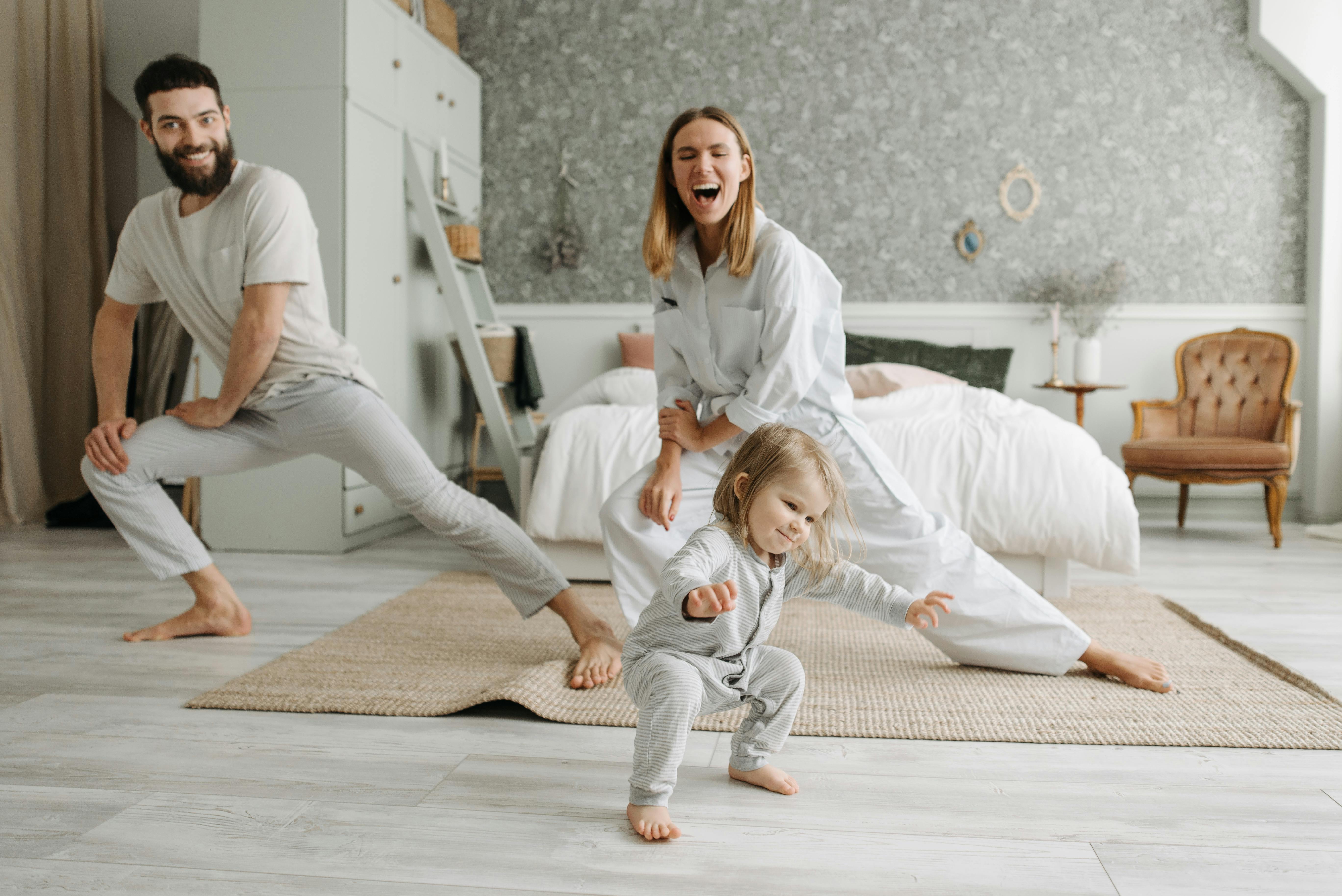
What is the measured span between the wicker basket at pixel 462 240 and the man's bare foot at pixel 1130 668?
3.19 m

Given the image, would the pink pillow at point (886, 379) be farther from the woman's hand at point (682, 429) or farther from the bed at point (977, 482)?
the woman's hand at point (682, 429)

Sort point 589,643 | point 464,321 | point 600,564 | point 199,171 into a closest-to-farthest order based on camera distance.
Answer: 1. point 589,643
2. point 199,171
3. point 600,564
4. point 464,321

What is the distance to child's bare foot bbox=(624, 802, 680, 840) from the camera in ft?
4.07

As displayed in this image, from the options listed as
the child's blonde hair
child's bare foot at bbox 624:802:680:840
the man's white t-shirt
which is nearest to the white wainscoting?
the man's white t-shirt

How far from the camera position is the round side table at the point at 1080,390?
4.46 meters

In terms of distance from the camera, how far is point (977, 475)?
109 inches

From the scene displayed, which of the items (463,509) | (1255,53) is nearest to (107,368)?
(463,509)

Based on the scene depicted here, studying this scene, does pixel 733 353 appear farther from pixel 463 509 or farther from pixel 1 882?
pixel 1 882

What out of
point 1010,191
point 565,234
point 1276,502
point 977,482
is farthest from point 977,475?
point 565,234

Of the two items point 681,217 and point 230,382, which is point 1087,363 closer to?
point 681,217

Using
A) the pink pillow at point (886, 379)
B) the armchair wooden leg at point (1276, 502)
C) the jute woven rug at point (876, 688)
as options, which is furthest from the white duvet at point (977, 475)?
the armchair wooden leg at point (1276, 502)

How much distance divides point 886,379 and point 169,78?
2671mm

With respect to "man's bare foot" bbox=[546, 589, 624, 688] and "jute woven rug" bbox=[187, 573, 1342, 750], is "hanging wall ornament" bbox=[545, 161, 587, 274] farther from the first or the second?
"man's bare foot" bbox=[546, 589, 624, 688]

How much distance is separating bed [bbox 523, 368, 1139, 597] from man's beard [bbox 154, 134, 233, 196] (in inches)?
47.4
